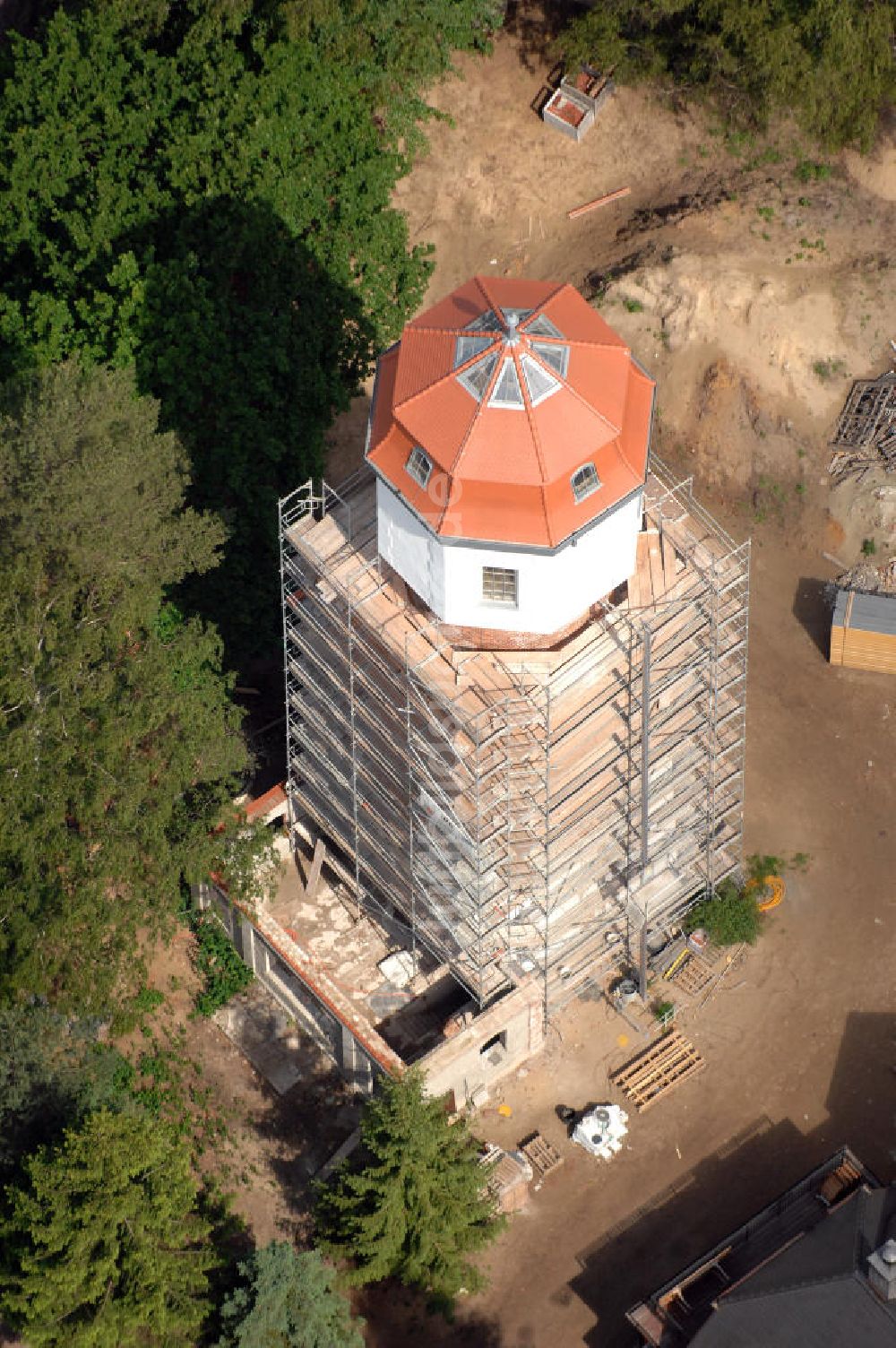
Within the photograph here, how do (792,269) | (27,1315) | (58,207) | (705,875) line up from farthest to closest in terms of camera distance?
(792,269), (58,207), (705,875), (27,1315)

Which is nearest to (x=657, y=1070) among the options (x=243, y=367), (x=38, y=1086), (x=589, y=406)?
(x=38, y=1086)

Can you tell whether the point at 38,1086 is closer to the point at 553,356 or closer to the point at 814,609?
the point at 553,356

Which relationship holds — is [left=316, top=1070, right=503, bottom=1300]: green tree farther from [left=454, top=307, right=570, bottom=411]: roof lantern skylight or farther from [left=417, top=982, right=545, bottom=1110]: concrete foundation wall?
[left=454, top=307, right=570, bottom=411]: roof lantern skylight

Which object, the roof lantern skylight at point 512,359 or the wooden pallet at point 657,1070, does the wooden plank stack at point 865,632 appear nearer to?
the wooden pallet at point 657,1070

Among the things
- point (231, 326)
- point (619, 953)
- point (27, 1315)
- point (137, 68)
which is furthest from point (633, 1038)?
point (137, 68)

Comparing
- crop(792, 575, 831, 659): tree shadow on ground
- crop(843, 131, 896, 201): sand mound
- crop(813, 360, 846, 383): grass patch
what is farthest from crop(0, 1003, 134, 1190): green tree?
crop(843, 131, 896, 201): sand mound

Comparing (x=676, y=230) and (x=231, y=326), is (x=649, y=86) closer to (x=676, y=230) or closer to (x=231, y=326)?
(x=676, y=230)

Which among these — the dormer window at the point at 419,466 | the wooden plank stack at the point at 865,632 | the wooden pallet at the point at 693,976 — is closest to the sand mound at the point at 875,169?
the wooden plank stack at the point at 865,632

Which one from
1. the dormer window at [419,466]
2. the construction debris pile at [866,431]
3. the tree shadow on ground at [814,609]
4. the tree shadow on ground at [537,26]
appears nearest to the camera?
the dormer window at [419,466]
